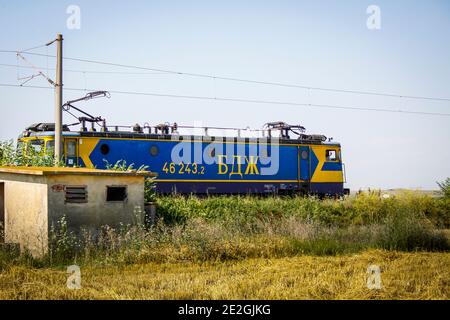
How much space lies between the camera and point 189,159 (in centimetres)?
2612

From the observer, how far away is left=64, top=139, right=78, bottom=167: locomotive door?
75.4 feet

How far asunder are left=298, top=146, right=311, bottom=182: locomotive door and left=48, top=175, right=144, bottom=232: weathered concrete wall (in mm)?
16789

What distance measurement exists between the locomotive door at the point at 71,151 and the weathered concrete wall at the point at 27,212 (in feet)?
29.7

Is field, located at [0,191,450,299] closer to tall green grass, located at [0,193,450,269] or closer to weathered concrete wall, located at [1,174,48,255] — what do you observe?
tall green grass, located at [0,193,450,269]

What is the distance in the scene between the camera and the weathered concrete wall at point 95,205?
1234 centimetres

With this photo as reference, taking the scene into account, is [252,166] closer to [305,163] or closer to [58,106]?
[305,163]

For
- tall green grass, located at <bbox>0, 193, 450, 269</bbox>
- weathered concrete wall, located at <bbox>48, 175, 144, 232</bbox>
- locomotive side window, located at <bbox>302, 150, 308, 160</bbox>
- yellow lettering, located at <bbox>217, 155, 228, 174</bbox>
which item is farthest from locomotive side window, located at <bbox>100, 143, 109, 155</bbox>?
locomotive side window, located at <bbox>302, 150, 308, 160</bbox>

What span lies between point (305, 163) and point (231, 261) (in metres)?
18.0

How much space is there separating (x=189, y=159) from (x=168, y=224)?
10568mm

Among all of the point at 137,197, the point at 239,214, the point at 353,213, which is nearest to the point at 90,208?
the point at 137,197

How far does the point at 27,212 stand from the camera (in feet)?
42.3
